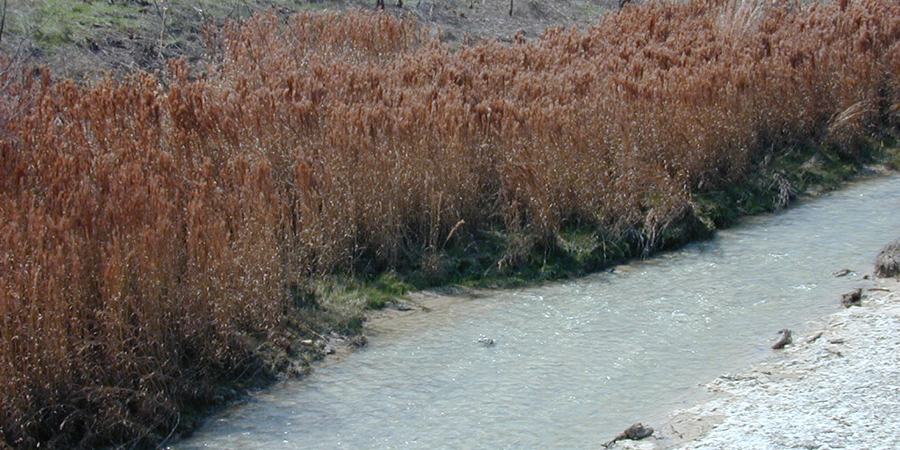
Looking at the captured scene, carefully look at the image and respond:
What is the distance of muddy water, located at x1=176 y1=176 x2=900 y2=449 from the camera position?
5355mm

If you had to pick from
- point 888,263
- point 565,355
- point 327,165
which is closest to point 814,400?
point 565,355

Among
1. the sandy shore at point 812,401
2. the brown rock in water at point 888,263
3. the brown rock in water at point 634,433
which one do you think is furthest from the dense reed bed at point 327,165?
the sandy shore at point 812,401

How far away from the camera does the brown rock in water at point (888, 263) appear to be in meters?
7.46

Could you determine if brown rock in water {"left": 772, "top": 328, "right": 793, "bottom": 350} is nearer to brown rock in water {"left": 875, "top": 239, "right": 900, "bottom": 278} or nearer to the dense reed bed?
brown rock in water {"left": 875, "top": 239, "right": 900, "bottom": 278}

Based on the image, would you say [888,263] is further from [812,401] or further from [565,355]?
[565,355]

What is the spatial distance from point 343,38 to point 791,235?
5700mm

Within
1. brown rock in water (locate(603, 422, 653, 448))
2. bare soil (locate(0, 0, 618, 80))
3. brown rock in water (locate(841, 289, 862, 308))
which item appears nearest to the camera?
brown rock in water (locate(603, 422, 653, 448))

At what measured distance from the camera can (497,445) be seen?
16.8 feet

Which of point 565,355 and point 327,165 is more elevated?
point 327,165

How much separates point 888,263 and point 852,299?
0.70 meters

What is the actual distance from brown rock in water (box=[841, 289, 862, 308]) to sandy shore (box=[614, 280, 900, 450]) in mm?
426

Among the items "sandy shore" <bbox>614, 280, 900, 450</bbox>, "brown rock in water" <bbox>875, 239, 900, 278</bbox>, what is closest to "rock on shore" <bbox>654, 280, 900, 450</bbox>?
"sandy shore" <bbox>614, 280, 900, 450</bbox>

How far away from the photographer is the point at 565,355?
6.36m

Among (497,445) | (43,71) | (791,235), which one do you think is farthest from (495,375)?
(43,71)
